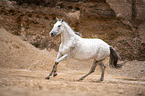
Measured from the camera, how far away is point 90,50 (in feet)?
17.4

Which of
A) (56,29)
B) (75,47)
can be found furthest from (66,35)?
(75,47)

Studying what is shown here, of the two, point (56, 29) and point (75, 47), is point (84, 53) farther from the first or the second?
point (56, 29)

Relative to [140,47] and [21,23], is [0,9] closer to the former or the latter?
[21,23]

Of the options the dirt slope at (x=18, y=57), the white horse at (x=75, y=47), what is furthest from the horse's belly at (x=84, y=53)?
the dirt slope at (x=18, y=57)

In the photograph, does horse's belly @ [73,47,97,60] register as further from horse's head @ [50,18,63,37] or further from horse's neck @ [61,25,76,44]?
horse's head @ [50,18,63,37]

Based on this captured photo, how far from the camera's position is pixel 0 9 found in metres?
14.2

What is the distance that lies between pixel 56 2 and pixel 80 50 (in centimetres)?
1158

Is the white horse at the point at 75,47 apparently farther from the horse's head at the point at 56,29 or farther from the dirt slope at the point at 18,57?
the dirt slope at the point at 18,57

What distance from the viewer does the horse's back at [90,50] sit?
208 inches

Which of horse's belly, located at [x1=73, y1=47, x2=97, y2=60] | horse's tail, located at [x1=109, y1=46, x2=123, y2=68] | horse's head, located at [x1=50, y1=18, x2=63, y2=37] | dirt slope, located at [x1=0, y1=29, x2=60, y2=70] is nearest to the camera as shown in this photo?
horse's head, located at [x1=50, y1=18, x2=63, y2=37]

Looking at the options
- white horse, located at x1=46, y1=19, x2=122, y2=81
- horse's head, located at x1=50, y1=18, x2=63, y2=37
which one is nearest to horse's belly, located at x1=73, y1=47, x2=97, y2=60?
white horse, located at x1=46, y1=19, x2=122, y2=81

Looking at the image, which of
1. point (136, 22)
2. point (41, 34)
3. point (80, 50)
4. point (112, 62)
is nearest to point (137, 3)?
point (136, 22)

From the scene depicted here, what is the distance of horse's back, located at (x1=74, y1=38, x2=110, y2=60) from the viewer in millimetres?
5277

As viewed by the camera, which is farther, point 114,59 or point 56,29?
point 114,59
